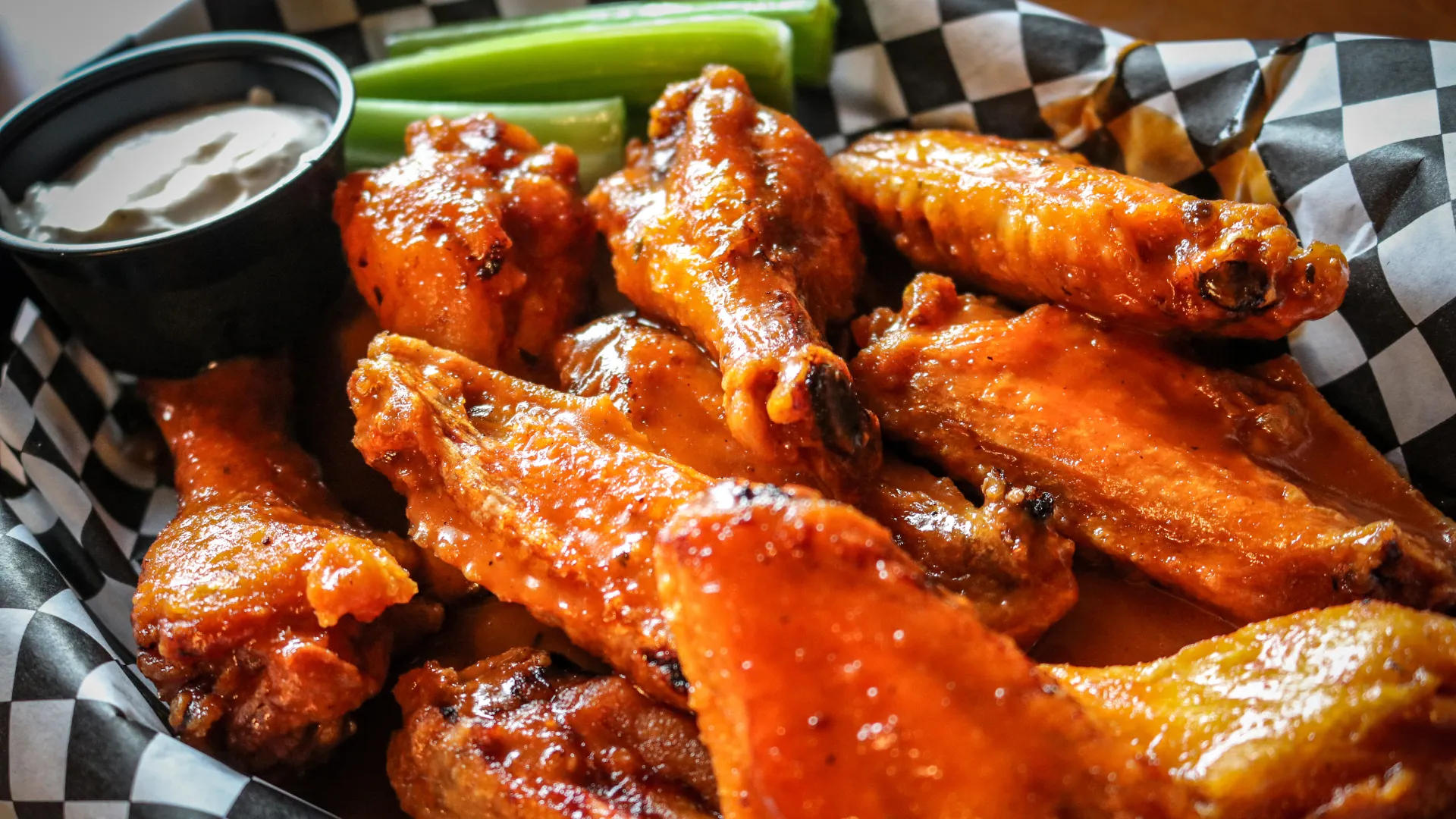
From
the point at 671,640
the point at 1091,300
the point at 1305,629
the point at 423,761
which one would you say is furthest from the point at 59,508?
the point at 1305,629

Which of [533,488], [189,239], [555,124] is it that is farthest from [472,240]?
[555,124]

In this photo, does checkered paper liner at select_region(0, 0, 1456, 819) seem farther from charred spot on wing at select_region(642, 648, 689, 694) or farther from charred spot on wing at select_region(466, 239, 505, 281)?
charred spot on wing at select_region(466, 239, 505, 281)

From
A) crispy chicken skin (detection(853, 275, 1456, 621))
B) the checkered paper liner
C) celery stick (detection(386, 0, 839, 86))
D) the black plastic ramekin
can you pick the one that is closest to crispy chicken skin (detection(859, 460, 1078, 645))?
crispy chicken skin (detection(853, 275, 1456, 621))

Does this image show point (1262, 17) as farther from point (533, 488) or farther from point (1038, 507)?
point (533, 488)

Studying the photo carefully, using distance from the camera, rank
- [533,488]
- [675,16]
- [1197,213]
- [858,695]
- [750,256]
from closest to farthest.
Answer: [858,695]
[533,488]
[1197,213]
[750,256]
[675,16]

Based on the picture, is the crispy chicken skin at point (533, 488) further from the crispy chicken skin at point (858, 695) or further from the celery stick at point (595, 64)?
the celery stick at point (595, 64)

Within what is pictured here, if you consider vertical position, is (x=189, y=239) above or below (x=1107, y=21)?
above
